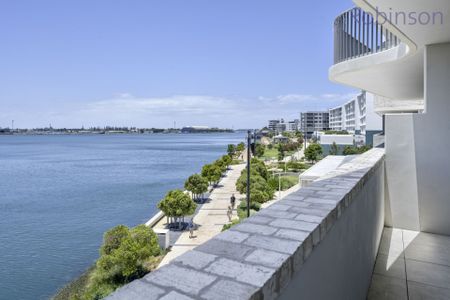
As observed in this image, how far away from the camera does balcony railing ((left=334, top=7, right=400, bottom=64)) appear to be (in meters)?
7.69

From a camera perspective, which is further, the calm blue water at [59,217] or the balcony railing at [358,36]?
the calm blue water at [59,217]

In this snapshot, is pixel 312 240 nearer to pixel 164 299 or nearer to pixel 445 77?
pixel 164 299

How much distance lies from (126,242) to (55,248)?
1136 centimetres

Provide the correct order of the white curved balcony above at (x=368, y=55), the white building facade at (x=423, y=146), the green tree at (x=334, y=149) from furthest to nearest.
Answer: the green tree at (x=334, y=149)
the white curved balcony above at (x=368, y=55)
the white building facade at (x=423, y=146)

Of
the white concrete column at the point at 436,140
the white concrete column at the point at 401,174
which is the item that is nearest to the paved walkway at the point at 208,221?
the white concrete column at the point at 401,174

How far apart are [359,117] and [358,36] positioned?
7900 centimetres

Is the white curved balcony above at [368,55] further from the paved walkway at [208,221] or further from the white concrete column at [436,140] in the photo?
the paved walkway at [208,221]

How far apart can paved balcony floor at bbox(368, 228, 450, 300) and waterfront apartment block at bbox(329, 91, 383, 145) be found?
159 feet

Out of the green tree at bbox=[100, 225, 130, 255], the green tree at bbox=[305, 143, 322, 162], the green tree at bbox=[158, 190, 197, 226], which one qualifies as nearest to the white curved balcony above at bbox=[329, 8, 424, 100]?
the green tree at bbox=[100, 225, 130, 255]

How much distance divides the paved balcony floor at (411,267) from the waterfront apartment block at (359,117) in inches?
1905

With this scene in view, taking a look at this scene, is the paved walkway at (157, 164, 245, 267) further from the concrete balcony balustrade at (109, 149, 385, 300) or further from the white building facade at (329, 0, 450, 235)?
the concrete balcony balustrade at (109, 149, 385, 300)

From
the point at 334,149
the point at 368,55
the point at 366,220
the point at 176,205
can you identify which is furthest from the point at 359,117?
the point at 366,220

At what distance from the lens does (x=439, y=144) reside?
19.4 ft

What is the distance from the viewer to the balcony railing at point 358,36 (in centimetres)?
769
